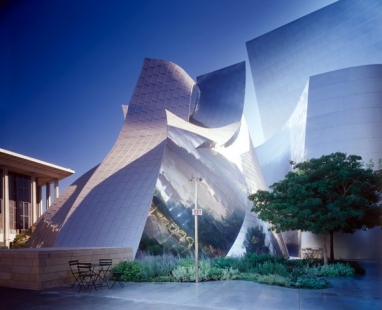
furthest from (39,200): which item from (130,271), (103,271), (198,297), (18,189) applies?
(198,297)

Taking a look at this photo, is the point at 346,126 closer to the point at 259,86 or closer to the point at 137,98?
the point at 137,98

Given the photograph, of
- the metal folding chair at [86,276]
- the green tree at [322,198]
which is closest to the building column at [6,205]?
the green tree at [322,198]

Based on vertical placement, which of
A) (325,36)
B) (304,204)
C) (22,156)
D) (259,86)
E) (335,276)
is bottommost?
(335,276)

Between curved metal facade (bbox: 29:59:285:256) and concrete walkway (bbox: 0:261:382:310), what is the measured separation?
6760mm

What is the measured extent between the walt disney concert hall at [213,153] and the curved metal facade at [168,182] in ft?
0.24

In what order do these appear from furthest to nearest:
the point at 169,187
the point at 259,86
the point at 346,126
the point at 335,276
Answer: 1. the point at 259,86
2. the point at 346,126
3. the point at 169,187
4. the point at 335,276

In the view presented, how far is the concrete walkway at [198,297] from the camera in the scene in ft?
30.2

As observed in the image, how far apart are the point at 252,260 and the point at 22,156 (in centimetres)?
3954

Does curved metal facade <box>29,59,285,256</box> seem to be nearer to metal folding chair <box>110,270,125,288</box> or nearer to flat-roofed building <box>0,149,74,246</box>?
metal folding chair <box>110,270,125,288</box>

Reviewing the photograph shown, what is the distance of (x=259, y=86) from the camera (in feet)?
A: 177

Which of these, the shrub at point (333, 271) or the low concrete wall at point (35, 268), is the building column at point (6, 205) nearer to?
the low concrete wall at point (35, 268)

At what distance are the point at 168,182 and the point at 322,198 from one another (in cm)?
875

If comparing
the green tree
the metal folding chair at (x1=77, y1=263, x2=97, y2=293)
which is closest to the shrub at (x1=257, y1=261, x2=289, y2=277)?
the green tree

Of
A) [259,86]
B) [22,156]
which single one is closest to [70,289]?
[22,156]
